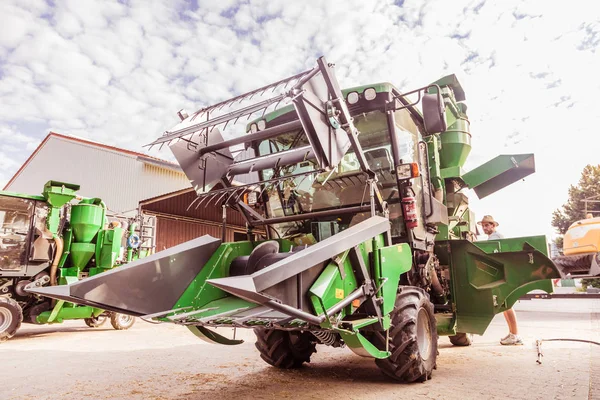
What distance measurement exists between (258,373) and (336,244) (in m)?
2.27

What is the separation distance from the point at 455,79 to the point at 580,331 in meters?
5.22

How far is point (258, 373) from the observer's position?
15.8 ft

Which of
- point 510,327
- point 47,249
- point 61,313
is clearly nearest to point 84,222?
point 47,249

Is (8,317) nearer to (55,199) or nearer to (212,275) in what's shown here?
(55,199)

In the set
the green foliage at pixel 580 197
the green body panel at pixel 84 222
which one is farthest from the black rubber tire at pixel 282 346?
the green foliage at pixel 580 197

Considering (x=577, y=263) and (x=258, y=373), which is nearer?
(x=258, y=373)

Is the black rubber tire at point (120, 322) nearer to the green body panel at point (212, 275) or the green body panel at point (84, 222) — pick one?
the green body panel at point (84, 222)

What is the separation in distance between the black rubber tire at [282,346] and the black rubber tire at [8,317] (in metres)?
5.20

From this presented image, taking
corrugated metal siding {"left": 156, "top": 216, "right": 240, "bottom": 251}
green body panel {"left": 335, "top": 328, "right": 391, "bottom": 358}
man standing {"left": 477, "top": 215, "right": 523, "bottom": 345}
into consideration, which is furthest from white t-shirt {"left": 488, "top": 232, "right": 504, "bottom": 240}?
corrugated metal siding {"left": 156, "top": 216, "right": 240, "bottom": 251}

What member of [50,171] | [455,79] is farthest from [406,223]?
[50,171]

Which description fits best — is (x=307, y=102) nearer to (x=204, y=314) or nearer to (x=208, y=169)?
(x=208, y=169)

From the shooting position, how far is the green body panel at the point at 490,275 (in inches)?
215

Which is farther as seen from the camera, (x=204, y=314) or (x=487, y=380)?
→ (x=487, y=380)

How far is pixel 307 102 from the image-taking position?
3.57 meters
